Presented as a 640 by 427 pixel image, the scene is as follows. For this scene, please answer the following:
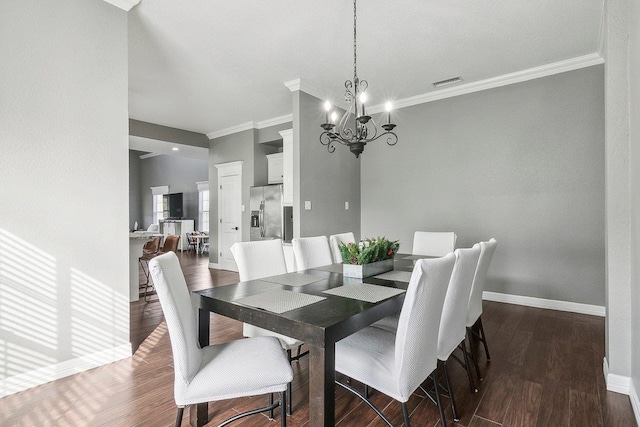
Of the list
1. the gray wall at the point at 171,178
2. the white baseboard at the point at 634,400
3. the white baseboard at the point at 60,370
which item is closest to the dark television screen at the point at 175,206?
the gray wall at the point at 171,178

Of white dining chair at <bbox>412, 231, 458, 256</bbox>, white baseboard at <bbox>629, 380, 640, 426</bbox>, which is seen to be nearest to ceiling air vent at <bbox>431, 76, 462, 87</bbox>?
white dining chair at <bbox>412, 231, 458, 256</bbox>

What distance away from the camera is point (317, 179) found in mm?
4504

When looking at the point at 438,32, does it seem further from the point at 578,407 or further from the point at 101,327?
the point at 101,327

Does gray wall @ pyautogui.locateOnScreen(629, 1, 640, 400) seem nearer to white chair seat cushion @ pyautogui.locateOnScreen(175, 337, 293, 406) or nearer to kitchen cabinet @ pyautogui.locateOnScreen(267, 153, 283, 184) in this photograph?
white chair seat cushion @ pyautogui.locateOnScreen(175, 337, 293, 406)

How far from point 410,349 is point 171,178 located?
11.6m

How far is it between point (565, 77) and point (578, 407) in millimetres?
3449

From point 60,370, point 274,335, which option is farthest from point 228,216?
point 274,335

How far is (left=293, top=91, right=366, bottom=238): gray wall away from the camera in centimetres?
421

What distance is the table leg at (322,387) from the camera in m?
1.29

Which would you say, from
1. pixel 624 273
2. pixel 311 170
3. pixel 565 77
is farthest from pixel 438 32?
pixel 624 273

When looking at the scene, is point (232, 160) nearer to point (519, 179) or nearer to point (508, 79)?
point (508, 79)

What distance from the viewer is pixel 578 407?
192 cm

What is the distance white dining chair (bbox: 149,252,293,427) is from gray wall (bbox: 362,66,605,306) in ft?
11.5

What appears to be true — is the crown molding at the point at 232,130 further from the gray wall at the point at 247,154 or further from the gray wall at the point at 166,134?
the gray wall at the point at 166,134
